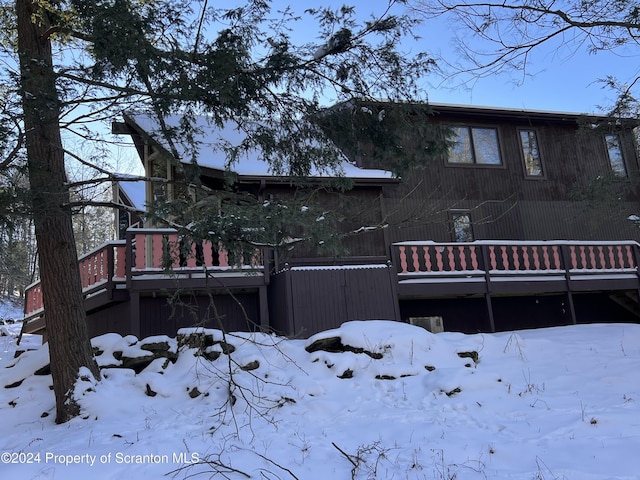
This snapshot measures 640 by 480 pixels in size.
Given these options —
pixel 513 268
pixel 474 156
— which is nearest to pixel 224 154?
pixel 474 156

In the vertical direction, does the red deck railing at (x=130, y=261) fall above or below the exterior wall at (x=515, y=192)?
below

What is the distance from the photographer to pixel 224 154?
11.5 m

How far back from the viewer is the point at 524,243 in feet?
41.0

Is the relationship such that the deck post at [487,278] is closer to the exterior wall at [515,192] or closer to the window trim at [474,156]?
the exterior wall at [515,192]

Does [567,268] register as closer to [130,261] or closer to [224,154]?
[224,154]

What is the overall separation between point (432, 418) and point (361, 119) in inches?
148

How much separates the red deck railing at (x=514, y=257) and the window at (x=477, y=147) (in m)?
2.76

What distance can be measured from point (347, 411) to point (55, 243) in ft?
14.0

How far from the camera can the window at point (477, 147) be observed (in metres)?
14.7

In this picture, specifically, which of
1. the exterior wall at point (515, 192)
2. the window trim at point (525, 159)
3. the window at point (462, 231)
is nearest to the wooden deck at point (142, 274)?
the exterior wall at point (515, 192)

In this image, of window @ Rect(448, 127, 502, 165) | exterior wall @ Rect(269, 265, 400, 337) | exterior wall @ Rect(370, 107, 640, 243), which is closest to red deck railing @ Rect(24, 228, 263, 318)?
exterior wall @ Rect(269, 265, 400, 337)

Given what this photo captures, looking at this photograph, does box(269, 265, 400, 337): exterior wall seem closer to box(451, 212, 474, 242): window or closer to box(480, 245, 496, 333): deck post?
box(480, 245, 496, 333): deck post

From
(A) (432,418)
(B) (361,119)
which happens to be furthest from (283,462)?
(B) (361,119)

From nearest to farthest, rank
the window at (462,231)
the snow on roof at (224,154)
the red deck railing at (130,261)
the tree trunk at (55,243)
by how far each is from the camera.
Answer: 1. the tree trunk at (55,243)
2. the snow on roof at (224,154)
3. the red deck railing at (130,261)
4. the window at (462,231)
